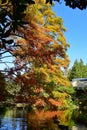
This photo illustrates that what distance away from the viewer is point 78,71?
295 ft

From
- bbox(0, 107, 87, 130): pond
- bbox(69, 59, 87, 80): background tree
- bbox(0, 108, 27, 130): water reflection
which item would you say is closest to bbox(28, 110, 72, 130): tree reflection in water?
bbox(0, 107, 87, 130): pond

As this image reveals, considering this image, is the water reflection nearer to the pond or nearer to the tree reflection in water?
the pond

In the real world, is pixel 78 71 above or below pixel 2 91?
above

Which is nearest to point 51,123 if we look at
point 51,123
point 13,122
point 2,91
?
point 51,123

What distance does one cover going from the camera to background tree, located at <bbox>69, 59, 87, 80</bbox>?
87.9m

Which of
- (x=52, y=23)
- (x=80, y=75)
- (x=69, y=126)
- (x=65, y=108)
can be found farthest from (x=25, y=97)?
(x=80, y=75)

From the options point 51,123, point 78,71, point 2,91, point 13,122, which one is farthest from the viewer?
point 78,71

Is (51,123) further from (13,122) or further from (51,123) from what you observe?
(13,122)

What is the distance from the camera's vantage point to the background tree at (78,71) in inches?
3460

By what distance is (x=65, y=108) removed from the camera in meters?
33.1

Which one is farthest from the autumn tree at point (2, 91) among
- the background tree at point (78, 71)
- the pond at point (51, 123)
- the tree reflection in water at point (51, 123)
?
the background tree at point (78, 71)

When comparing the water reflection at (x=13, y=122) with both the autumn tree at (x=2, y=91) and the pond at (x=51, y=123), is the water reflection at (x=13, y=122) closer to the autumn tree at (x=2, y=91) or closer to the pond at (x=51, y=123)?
the pond at (x=51, y=123)

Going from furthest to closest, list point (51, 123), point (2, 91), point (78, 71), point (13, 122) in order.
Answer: point (78, 71)
point (13, 122)
point (51, 123)
point (2, 91)

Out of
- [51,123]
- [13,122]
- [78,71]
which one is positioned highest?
[78,71]
